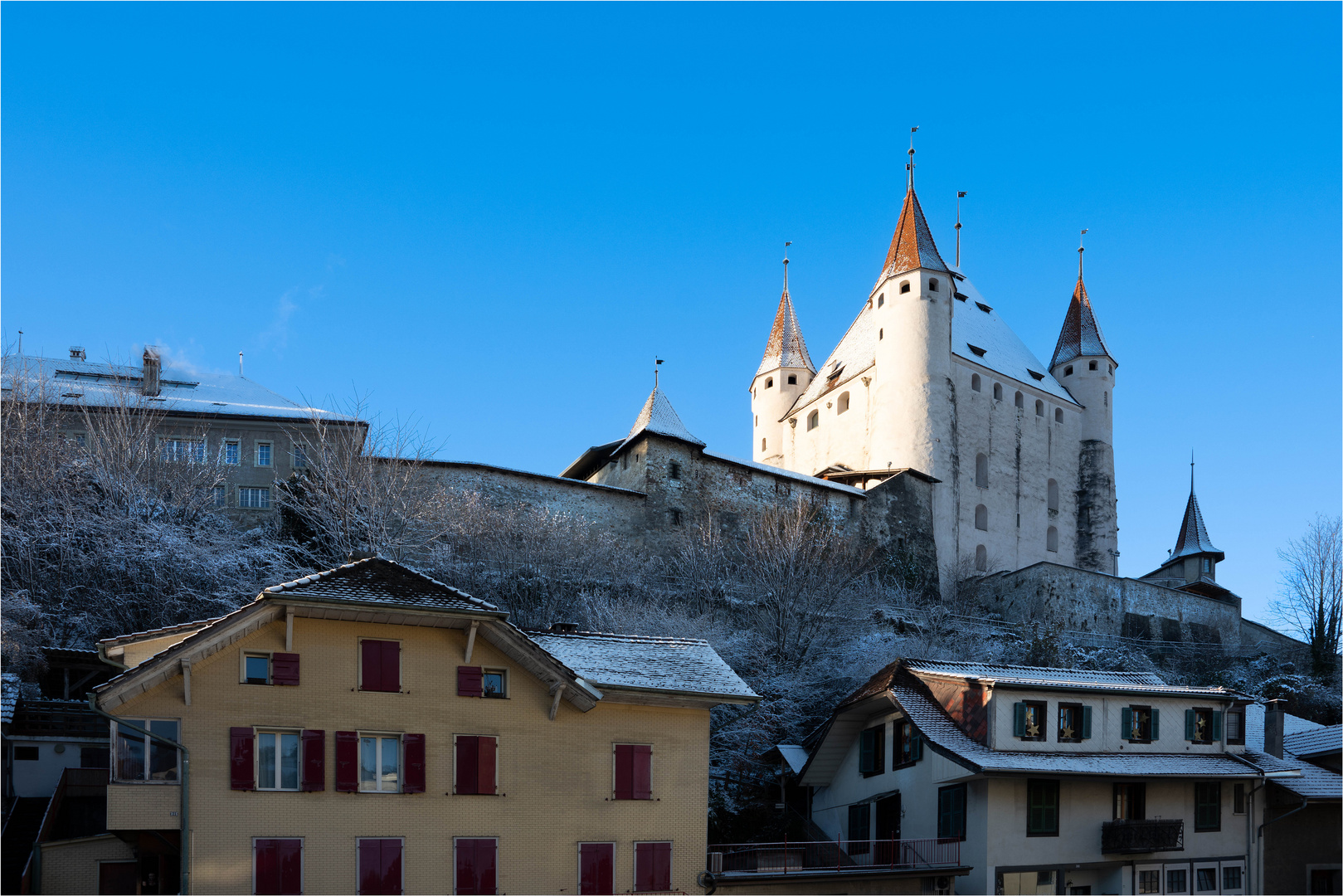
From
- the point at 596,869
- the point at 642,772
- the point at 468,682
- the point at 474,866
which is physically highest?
the point at 468,682

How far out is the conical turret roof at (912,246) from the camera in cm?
6938

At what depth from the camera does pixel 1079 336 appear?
261 feet

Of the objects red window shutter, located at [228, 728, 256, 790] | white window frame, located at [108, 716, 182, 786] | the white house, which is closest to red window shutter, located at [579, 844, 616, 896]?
the white house

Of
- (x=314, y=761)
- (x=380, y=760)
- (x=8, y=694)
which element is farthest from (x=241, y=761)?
(x=8, y=694)

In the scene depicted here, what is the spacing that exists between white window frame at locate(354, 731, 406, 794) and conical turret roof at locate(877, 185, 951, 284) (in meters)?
52.8

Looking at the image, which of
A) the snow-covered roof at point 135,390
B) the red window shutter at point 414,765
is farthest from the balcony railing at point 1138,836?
the snow-covered roof at point 135,390

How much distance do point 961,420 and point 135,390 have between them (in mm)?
40787

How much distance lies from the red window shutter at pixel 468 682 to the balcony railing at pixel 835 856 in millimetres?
5596

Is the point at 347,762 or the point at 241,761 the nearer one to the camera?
the point at 241,761

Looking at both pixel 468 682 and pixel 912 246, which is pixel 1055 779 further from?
pixel 912 246

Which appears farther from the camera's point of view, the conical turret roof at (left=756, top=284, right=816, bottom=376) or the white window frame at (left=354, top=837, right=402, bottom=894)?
the conical turret roof at (left=756, top=284, right=816, bottom=376)

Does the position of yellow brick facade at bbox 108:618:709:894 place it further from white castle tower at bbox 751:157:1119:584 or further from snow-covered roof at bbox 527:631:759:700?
white castle tower at bbox 751:157:1119:584

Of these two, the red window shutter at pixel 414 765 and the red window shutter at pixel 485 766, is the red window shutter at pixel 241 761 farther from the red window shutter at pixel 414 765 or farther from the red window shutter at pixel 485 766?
the red window shutter at pixel 485 766

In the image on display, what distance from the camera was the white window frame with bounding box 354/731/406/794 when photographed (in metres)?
21.0
